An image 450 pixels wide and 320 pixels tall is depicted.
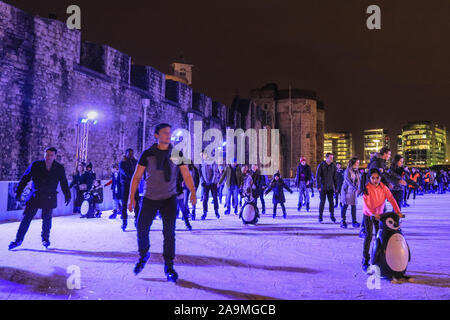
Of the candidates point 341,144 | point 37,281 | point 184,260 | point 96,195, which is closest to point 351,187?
point 184,260

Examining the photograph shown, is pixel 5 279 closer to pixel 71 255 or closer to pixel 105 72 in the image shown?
pixel 71 255

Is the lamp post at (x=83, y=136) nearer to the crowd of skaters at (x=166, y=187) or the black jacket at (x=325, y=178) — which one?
the crowd of skaters at (x=166, y=187)

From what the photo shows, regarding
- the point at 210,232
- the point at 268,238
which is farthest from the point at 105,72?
the point at 268,238

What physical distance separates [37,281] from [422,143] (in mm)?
154303

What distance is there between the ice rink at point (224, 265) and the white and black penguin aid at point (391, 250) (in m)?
0.15

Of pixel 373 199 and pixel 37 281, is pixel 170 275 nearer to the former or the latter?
pixel 37 281

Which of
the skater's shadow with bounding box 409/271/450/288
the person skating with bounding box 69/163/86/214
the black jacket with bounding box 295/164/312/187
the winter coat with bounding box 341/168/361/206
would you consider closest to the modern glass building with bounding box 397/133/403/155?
the black jacket with bounding box 295/164/312/187

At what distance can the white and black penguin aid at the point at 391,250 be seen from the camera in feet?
13.1

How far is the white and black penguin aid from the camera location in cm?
399

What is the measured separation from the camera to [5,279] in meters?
4.04

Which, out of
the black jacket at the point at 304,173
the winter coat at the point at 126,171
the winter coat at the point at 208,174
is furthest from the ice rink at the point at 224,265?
the black jacket at the point at 304,173

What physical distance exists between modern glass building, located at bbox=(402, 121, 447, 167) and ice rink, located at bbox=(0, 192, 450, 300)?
478ft

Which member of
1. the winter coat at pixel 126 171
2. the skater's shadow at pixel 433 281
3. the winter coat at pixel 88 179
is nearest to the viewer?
the skater's shadow at pixel 433 281
